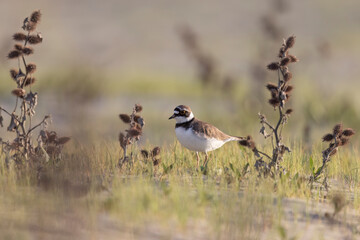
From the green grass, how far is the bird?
43cm

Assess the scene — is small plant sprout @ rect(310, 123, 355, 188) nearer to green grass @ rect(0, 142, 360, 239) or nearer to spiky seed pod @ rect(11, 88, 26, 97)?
green grass @ rect(0, 142, 360, 239)

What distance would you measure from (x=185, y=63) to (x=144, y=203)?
24620 mm

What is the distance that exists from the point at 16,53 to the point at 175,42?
29282 millimetres

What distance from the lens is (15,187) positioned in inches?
233

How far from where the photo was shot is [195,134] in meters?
7.18

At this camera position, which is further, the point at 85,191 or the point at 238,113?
the point at 238,113

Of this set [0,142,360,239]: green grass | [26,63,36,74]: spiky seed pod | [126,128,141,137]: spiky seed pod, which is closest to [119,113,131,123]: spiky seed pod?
[126,128,141,137]: spiky seed pod

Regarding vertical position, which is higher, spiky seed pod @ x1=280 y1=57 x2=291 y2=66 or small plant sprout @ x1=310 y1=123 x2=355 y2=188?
spiky seed pod @ x1=280 y1=57 x2=291 y2=66

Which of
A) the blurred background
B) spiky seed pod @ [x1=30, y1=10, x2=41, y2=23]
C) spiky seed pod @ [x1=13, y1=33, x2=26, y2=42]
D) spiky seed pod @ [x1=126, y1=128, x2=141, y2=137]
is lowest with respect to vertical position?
spiky seed pod @ [x1=126, y1=128, x2=141, y2=137]

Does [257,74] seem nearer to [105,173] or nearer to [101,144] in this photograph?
[101,144]

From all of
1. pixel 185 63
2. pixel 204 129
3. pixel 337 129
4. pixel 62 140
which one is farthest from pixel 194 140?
pixel 185 63

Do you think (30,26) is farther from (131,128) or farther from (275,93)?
(275,93)

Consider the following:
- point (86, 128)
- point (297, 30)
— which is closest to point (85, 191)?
point (86, 128)

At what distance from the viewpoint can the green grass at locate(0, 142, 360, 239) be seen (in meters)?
5.18
